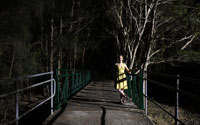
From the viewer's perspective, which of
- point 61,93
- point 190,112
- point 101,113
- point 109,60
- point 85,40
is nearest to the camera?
point 101,113

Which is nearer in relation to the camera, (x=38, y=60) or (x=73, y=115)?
(x=73, y=115)

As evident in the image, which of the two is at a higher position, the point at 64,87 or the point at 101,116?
the point at 64,87

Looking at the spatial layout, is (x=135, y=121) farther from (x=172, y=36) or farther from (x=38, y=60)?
(x=38, y=60)

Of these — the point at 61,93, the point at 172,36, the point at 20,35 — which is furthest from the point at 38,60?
the point at 61,93

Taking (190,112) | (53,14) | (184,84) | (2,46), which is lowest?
(190,112)

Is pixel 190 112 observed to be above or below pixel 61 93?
below

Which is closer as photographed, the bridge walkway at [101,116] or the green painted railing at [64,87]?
the bridge walkway at [101,116]

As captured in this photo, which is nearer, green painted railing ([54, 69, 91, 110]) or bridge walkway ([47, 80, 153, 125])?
bridge walkway ([47, 80, 153, 125])

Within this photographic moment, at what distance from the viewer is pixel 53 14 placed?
1598 cm

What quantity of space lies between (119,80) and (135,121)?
6.47 feet

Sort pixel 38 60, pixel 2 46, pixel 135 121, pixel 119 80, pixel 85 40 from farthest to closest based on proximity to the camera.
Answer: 1. pixel 85 40
2. pixel 38 60
3. pixel 2 46
4. pixel 119 80
5. pixel 135 121

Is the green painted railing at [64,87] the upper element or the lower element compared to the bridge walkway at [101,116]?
upper

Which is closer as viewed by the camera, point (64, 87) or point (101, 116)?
point (101, 116)

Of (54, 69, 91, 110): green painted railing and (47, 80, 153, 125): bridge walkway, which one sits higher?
(54, 69, 91, 110): green painted railing
